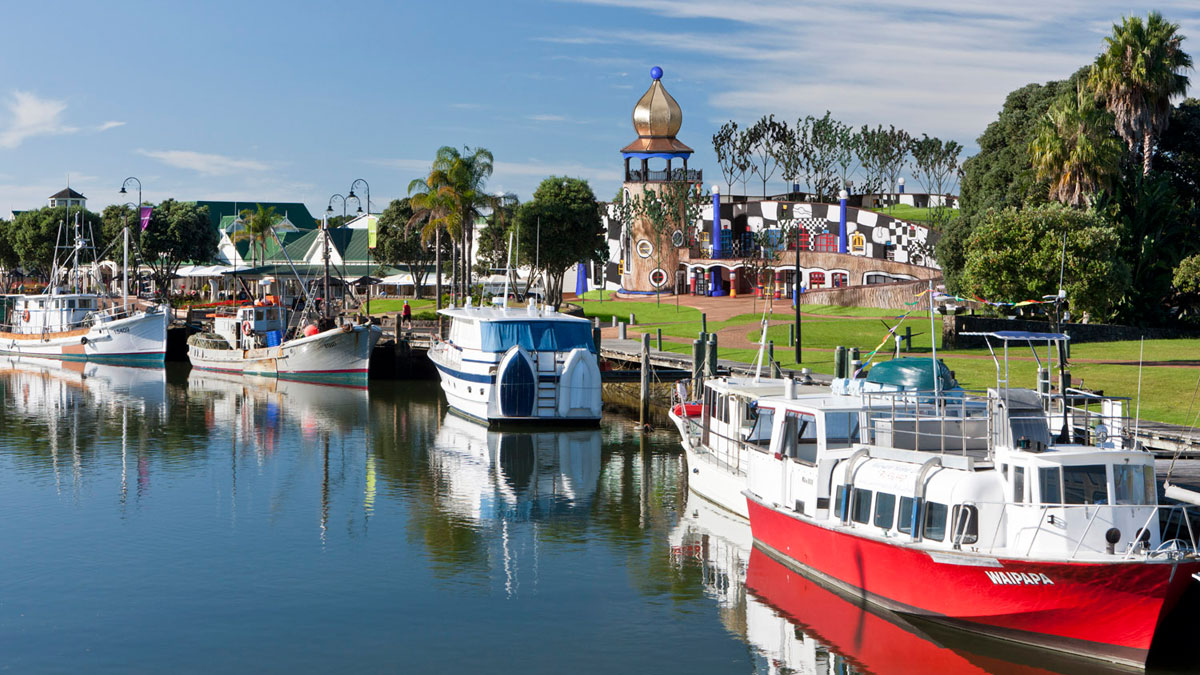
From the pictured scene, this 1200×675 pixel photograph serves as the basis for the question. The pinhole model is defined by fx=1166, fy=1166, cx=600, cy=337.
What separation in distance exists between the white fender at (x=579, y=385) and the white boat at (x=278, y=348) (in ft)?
70.5

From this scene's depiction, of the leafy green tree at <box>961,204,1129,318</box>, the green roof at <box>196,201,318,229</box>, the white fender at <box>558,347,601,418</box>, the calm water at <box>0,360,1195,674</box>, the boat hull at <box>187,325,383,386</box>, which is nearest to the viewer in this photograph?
the calm water at <box>0,360,1195,674</box>

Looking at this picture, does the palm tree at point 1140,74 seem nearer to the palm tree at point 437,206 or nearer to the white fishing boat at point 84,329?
the palm tree at point 437,206

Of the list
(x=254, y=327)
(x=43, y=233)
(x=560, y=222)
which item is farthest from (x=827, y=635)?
(x=43, y=233)

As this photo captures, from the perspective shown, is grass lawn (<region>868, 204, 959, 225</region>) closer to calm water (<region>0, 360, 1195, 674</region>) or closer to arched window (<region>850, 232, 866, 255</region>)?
arched window (<region>850, 232, 866, 255</region>)

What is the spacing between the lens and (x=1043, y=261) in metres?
55.6

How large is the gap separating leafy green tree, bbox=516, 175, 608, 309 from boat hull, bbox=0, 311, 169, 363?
26.4 m

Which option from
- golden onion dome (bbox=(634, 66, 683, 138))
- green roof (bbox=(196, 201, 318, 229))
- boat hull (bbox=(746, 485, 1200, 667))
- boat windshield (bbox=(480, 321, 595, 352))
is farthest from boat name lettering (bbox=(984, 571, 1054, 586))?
green roof (bbox=(196, 201, 318, 229))

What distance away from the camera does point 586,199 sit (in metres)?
89.2

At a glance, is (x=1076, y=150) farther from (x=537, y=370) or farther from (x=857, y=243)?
(x=857, y=243)

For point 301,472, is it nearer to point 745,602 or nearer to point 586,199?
point 745,602

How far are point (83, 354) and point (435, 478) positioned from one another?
5261cm

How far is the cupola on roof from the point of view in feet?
330

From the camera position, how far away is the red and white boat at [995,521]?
66.8 ft

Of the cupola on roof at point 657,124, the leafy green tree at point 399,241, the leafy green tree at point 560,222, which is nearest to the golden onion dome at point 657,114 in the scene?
the cupola on roof at point 657,124
